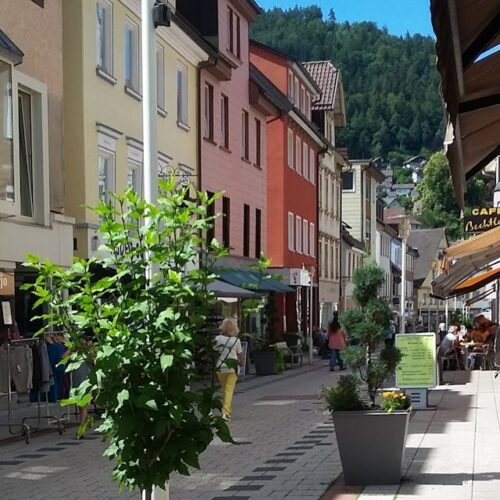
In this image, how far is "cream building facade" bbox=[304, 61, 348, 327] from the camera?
54.2 meters

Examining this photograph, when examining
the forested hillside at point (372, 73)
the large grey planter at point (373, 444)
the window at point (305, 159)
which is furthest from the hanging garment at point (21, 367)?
the forested hillside at point (372, 73)

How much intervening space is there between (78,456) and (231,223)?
72.0ft

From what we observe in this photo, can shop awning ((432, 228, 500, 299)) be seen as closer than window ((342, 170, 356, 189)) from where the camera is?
Yes

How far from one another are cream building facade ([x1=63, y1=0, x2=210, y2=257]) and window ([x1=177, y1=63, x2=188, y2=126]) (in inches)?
25.8

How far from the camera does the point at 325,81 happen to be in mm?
56500

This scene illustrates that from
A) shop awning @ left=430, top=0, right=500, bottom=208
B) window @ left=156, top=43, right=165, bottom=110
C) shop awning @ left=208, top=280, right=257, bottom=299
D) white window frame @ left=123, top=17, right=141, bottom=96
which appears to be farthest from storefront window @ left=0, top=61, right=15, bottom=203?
shop awning @ left=430, top=0, right=500, bottom=208

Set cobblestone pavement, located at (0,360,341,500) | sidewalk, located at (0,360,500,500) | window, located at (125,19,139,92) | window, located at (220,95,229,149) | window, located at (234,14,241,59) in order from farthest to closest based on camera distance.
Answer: window, located at (234,14,241,59) < window, located at (220,95,229,149) < window, located at (125,19,139,92) < cobblestone pavement, located at (0,360,341,500) < sidewalk, located at (0,360,500,500)

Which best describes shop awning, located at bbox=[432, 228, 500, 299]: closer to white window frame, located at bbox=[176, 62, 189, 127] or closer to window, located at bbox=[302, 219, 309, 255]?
white window frame, located at bbox=[176, 62, 189, 127]

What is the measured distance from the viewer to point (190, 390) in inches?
235

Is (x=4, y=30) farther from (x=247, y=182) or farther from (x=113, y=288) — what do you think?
(x=247, y=182)

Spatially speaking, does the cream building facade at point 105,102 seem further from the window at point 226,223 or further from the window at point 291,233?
the window at point 291,233

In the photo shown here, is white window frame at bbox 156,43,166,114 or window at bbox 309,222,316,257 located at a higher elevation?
white window frame at bbox 156,43,166,114

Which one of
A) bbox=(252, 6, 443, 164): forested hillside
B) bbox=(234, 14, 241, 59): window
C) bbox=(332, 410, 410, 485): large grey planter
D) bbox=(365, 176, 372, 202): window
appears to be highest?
bbox=(252, 6, 443, 164): forested hillside

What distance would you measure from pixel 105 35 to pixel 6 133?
22.2 feet
